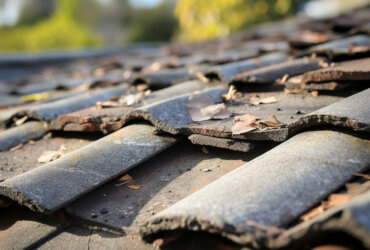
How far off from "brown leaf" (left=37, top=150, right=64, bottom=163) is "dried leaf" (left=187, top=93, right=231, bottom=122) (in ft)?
2.19

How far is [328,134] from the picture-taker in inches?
52.3

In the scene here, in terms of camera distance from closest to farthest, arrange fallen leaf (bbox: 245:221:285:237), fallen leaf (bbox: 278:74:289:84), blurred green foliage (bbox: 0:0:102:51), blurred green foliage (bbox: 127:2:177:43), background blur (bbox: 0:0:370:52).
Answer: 1. fallen leaf (bbox: 245:221:285:237)
2. fallen leaf (bbox: 278:74:289:84)
3. background blur (bbox: 0:0:370:52)
4. blurred green foliage (bbox: 0:0:102:51)
5. blurred green foliage (bbox: 127:2:177:43)

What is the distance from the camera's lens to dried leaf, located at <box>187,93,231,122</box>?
1762mm

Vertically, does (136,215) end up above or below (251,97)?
below

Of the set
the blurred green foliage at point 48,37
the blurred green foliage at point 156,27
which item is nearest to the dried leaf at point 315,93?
the blurred green foliage at point 48,37

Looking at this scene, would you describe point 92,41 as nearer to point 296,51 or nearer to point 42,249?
point 296,51

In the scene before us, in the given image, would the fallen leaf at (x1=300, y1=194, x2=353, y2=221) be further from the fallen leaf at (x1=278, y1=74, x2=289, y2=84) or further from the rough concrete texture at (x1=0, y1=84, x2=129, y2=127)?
the rough concrete texture at (x1=0, y1=84, x2=129, y2=127)

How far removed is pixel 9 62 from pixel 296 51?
175 inches

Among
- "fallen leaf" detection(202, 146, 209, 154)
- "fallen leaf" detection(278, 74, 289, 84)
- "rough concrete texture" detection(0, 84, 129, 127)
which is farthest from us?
"rough concrete texture" detection(0, 84, 129, 127)

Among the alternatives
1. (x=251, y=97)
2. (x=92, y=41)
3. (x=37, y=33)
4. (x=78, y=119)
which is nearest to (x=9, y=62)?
(x=78, y=119)

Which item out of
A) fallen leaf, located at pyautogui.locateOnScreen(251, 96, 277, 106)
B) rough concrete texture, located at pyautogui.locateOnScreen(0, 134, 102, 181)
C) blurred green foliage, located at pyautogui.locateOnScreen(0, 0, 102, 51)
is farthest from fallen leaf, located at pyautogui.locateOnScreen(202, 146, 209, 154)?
blurred green foliage, located at pyautogui.locateOnScreen(0, 0, 102, 51)

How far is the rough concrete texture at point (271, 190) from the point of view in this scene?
3.14 feet

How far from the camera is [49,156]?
1854 mm

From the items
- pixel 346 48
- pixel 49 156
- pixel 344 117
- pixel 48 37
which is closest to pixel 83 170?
pixel 49 156
